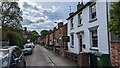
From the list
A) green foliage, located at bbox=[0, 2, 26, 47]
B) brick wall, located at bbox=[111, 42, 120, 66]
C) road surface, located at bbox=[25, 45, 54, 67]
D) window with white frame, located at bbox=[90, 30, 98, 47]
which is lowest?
road surface, located at bbox=[25, 45, 54, 67]

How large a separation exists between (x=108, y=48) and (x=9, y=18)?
31.6m

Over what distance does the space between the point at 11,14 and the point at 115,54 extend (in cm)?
3314

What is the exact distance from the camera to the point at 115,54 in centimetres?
1116

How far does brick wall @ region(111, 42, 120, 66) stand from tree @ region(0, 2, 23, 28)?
30.8 metres

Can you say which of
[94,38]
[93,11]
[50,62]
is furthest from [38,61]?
[93,11]

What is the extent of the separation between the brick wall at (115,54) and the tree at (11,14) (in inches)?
1211

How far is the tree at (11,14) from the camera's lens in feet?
129

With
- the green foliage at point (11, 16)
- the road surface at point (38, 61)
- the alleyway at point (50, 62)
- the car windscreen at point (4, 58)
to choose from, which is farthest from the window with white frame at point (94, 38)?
the green foliage at point (11, 16)

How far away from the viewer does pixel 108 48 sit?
12297 millimetres

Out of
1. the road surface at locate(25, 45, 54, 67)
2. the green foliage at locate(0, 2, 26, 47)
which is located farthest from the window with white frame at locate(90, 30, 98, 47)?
the green foliage at locate(0, 2, 26, 47)

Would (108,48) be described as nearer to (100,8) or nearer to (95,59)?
(95,59)

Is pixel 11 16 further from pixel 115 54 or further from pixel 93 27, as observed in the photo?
pixel 115 54

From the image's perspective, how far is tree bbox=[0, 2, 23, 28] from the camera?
39250mm

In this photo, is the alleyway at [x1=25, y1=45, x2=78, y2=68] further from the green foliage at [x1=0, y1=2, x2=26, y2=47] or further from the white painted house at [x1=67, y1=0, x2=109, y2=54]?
the green foliage at [x1=0, y1=2, x2=26, y2=47]
